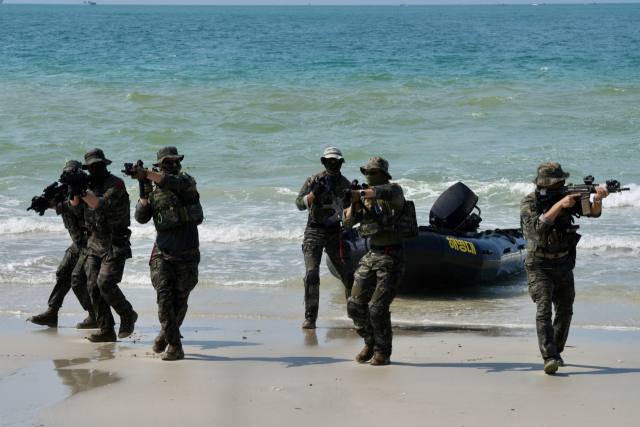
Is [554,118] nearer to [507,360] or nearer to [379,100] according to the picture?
[379,100]

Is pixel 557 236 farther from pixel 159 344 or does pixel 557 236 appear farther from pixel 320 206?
pixel 159 344

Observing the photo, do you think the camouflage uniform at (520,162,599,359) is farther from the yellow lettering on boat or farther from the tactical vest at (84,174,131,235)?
the yellow lettering on boat

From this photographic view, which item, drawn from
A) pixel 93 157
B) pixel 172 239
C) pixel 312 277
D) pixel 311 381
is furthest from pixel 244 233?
pixel 311 381

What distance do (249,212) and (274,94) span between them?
13.6 metres

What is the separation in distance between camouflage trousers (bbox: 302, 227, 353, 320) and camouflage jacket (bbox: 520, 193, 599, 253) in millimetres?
2112

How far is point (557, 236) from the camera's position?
5.07m

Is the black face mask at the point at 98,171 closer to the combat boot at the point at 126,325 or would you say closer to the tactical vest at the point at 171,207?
the tactical vest at the point at 171,207

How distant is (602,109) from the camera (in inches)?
952

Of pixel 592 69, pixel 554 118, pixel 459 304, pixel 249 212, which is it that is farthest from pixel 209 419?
pixel 592 69

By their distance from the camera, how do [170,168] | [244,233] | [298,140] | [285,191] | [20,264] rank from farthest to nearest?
[298,140] < [285,191] < [244,233] < [20,264] < [170,168]

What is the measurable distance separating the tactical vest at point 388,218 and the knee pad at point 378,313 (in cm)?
52

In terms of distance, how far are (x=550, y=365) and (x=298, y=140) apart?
1586 cm

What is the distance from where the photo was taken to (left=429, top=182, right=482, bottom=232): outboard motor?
29.4 feet

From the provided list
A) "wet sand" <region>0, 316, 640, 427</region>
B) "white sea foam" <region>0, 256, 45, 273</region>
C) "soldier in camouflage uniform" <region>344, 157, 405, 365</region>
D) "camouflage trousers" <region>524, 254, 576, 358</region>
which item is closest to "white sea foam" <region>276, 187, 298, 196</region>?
"white sea foam" <region>0, 256, 45, 273</region>
